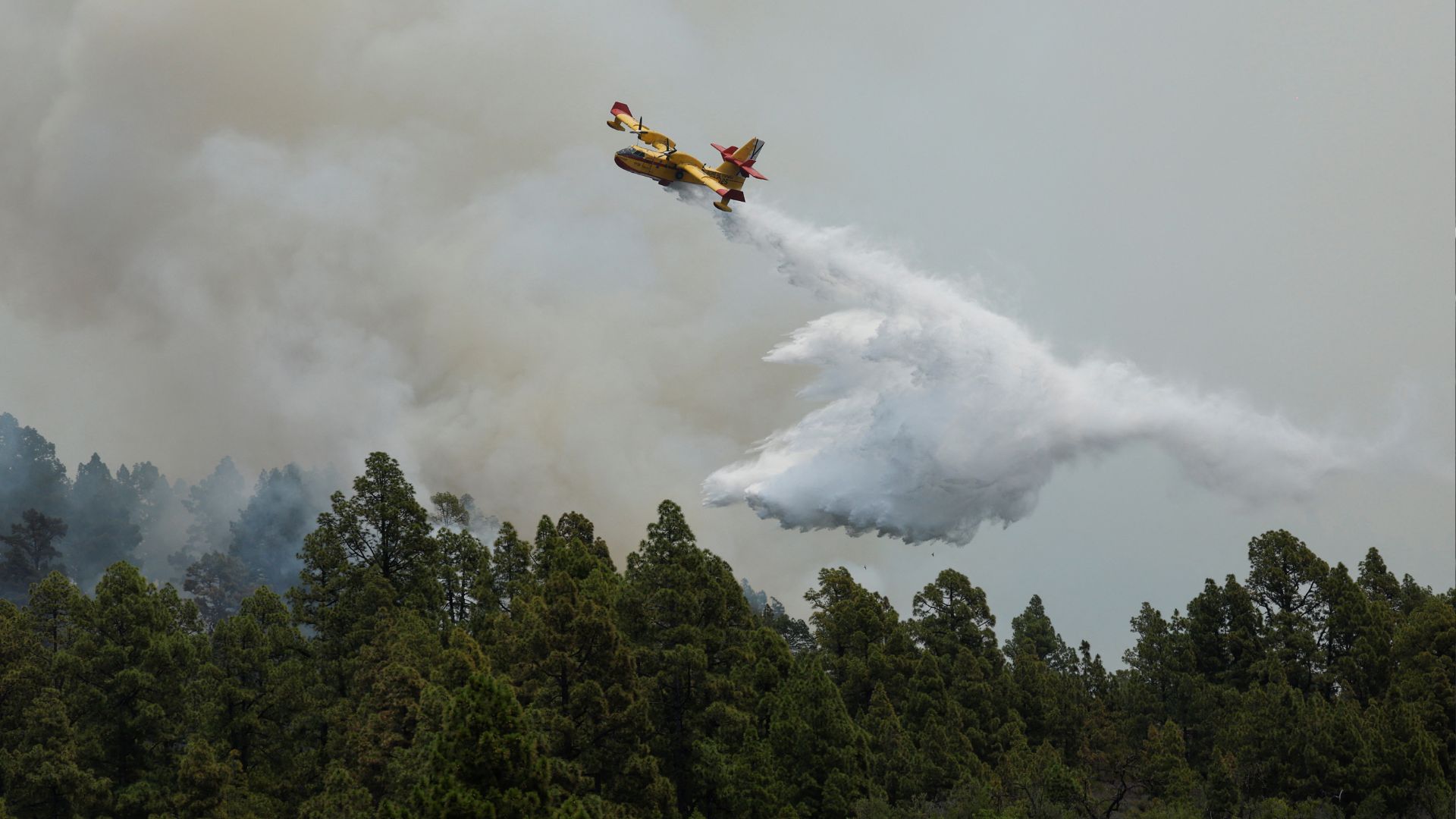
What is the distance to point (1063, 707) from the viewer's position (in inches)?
2928

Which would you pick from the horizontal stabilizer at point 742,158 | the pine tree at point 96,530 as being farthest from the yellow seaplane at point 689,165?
the pine tree at point 96,530

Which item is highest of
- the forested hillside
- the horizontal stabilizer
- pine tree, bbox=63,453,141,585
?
pine tree, bbox=63,453,141,585

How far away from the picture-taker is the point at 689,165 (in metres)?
85.2

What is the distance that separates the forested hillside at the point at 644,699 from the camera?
50.3 m

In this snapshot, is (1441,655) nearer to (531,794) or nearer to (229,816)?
(531,794)

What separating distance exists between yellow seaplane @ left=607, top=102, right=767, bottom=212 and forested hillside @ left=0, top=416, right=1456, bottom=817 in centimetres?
2490

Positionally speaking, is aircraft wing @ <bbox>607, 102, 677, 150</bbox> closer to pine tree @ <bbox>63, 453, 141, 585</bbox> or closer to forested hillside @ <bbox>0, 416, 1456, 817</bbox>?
forested hillside @ <bbox>0, 416, 1456, 817</bbox>

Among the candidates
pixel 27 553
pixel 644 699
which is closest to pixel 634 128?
pixel 644 699

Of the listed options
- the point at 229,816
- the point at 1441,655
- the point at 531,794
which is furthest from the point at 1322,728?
the point at 229,816

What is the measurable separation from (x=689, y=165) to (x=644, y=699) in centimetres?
4303

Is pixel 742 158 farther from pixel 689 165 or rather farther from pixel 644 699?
pixel 644 699

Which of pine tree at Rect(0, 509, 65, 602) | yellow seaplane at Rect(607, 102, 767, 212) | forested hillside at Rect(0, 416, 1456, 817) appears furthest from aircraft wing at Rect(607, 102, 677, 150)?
pine tree at Rect(0, 509, 65, 602)

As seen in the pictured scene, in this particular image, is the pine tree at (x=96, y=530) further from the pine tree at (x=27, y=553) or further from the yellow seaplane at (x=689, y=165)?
the yellow seaplane at (x=689, y=165)

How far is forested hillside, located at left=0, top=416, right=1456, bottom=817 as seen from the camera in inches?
1982
